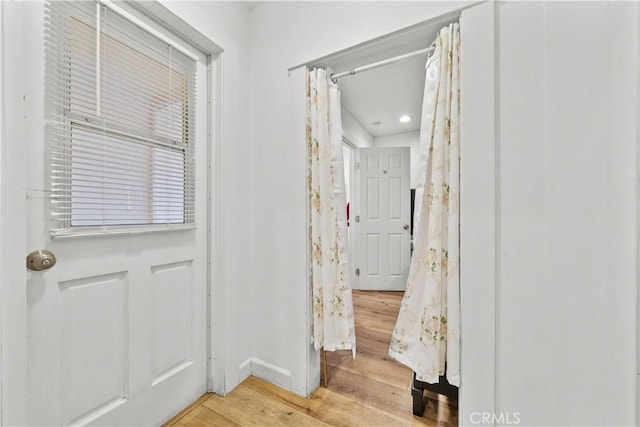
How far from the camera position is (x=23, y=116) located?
2.78ft

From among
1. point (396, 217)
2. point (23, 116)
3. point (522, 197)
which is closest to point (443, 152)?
point (522, 197)

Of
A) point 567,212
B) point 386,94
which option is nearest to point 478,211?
point 567,212

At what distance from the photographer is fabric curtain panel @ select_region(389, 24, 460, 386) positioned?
114 centimetres

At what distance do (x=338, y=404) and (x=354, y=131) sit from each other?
10.2ft

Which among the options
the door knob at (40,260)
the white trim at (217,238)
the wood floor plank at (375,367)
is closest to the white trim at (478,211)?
the wood floor plank at (375,367)

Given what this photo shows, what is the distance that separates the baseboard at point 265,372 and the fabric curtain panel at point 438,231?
28.9 inches

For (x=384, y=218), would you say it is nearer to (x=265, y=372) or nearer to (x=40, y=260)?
(x=265, y=372)

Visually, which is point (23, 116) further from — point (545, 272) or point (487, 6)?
point (545, 272)

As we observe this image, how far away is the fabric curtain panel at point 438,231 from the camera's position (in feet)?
3.74

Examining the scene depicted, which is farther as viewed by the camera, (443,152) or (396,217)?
(396,217)

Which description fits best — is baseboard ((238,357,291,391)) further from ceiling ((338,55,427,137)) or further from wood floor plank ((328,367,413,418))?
ceiling ((338,55,427,137))

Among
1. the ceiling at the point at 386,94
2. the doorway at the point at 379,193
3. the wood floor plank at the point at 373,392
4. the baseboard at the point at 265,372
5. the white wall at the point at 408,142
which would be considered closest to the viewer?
the wood floor plank at the point at 373,392

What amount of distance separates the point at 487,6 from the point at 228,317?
2.02 metres

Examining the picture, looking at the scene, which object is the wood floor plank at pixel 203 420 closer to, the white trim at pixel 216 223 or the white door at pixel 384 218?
the white trim at pixel 216 223
